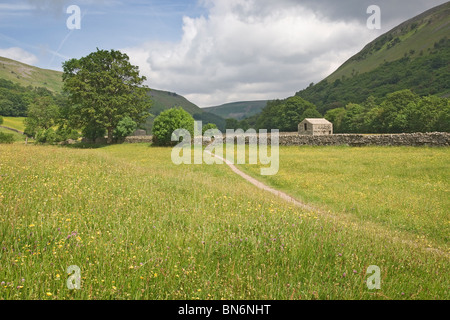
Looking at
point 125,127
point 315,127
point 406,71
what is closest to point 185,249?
point 125,127

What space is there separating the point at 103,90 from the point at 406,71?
507 feet

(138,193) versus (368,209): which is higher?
(138,193)

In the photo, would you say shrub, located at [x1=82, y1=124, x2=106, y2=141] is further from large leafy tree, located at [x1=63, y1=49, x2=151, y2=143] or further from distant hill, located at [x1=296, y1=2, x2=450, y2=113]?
distant hill, located at [x1=296, y1=2, x2=450, y2=113]

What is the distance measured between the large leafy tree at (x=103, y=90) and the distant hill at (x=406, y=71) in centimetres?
10529

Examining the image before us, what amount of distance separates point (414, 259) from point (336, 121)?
102744mm

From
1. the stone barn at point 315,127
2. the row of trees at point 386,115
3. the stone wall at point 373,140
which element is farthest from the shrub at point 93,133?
the row of trees at point 386,115

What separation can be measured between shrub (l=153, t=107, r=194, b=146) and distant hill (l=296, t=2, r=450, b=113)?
10231 cm

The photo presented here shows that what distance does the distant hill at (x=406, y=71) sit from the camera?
12369 centimetres

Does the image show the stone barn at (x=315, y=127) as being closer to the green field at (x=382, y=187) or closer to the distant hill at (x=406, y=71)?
the green field at (x=382, y=187)

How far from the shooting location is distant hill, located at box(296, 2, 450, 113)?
124 m

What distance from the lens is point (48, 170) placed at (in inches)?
414

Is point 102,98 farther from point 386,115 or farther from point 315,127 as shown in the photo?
point 386,115
